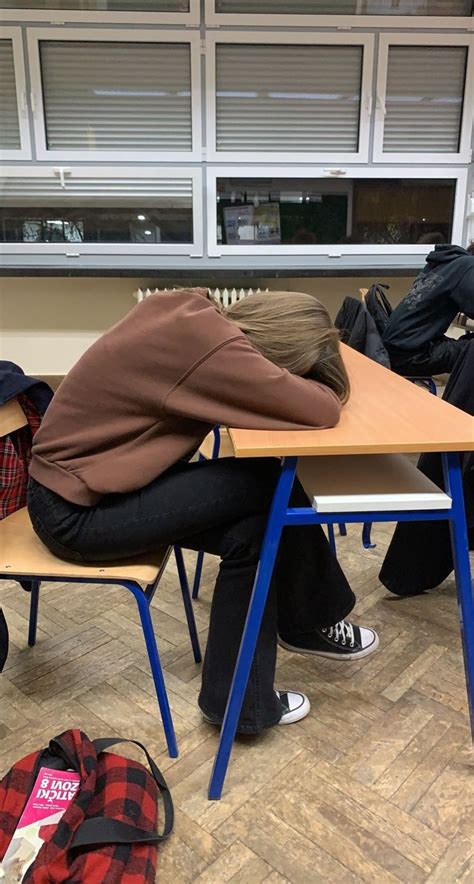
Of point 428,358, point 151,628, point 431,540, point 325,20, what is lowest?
point 431,540

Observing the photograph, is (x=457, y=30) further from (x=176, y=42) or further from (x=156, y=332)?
(x=156, y=332)

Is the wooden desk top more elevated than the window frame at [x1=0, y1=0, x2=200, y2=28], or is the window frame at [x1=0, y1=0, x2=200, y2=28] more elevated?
the window frame at [x1=0, y1=0, x2=200, y2=28]

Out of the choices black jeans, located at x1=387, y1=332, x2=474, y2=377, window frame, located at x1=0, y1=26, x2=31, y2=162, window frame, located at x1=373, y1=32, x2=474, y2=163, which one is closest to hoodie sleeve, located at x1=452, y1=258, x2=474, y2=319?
black jeans, located at x1=387, y1=332, x2=474, y2=377

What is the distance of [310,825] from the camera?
1064mm

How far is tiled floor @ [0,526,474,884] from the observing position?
101 centimetres

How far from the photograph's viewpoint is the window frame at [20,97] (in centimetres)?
321

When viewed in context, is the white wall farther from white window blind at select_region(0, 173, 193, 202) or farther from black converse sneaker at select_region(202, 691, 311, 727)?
black converse sneaker at select_region(202, 691, 311, 727)

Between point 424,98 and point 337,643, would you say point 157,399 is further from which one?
point 424,98

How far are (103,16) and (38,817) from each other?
3.56 metres

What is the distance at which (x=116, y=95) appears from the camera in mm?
3365

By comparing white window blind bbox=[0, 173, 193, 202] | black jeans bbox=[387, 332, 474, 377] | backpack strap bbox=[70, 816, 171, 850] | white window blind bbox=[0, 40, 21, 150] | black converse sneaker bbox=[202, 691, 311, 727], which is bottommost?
black converse sneaker bbox=[202, 691, 311, 727]

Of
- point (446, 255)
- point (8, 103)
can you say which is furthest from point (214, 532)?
point (8, 103)

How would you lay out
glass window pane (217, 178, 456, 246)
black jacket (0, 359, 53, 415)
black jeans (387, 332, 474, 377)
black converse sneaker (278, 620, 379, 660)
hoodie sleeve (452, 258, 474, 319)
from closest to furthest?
1. black jacket (0, 359, 53, 415)
2. black converse sneaker (278, 620, 379, 660)
3. hoodie sleeve (452, 258, 474, 319)
4. black jeans (387, 332, 474, 377)
5. glass window pane (217, 178, 456, 246)

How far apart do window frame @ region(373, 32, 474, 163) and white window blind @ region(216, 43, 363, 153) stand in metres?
0.12
